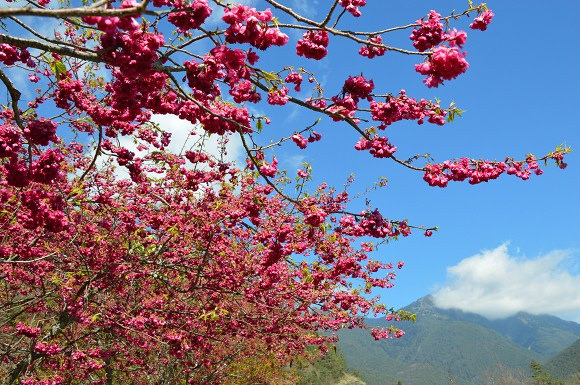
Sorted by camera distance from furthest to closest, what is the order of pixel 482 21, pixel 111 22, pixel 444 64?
1. pixel 482 21
2. pixel 444 64
3. pixel 111 22

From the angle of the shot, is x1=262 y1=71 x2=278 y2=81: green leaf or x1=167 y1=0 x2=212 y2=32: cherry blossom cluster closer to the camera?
x1=167 y1=0 x2=212 y2=32: cherry blossom cluster

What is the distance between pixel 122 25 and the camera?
2.76 metres

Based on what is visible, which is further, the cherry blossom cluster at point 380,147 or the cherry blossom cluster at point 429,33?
the cherry blossom cluster at point 380,147

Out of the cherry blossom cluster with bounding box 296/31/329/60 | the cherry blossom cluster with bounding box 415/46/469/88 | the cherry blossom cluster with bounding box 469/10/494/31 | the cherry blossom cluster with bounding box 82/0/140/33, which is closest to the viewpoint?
the cherry blossom cluster with bounding box 82/0/140/33

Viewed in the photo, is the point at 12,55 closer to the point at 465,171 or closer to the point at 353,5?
the point at 353,5

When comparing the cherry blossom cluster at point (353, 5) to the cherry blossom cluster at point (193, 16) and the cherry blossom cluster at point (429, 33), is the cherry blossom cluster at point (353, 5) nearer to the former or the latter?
the cherry blossom cluster at point (429, 33)

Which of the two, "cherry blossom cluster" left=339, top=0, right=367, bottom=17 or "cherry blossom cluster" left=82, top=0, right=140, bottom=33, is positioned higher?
"cherry blossom cluster" left=339, top=0, right=367, bottom=17

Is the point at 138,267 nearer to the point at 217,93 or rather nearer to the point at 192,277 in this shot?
the point at 192,277

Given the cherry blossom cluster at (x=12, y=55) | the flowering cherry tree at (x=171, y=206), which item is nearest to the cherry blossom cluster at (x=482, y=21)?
the flowering cherry tree at (x=171, y=206)

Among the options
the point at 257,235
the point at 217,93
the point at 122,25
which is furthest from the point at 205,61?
the point at 257,235

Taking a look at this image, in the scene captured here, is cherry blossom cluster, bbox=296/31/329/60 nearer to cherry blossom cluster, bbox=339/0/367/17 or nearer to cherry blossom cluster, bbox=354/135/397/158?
cherry blossom cluster, bbox=339/0/367/17

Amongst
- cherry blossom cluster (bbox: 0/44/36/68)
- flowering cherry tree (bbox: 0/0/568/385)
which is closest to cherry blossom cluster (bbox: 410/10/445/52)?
flowering cherry tree (bbox: 0/0/568/385)

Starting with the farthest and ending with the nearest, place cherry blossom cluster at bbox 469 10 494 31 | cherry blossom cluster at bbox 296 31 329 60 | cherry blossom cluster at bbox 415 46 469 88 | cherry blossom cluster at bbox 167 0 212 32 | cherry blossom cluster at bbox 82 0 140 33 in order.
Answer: cherry blossom cluster at bbox 469 10 494 31
cherry blossom cluster at bbox 296 31 329 60
cherry blossom cluster at bbox 415 46 469 88
cherry blossom cluster at bbox 167 0 212 32
cherry blossom cluster at bbox 82 0 140 33

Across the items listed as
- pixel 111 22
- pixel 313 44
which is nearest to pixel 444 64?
pixel 313 44
